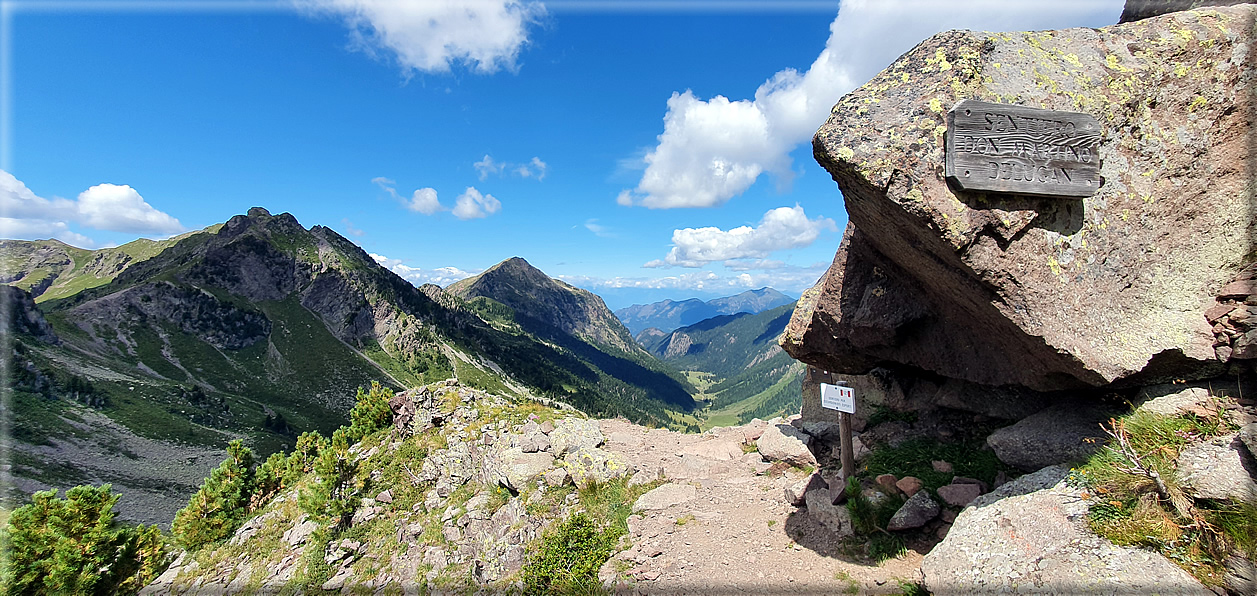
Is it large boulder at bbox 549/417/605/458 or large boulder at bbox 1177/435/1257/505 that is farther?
large boulder at bbox 549/417/605/458

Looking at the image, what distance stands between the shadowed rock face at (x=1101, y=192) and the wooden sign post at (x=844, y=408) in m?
4.21

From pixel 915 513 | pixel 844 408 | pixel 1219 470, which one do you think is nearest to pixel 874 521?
pixel 915 513

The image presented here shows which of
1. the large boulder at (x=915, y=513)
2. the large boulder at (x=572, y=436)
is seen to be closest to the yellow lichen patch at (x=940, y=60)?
the large boulder at (x=915, y=513)

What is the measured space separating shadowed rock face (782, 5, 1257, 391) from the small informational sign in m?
4.10

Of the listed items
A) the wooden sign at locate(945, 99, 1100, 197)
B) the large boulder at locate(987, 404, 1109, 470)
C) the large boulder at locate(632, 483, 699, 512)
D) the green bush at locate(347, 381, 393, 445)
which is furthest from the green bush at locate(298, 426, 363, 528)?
the wooden sign at locate(945, 99, 1100, 197)

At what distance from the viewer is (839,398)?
Answer: 1284cm

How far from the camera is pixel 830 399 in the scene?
43.0ft

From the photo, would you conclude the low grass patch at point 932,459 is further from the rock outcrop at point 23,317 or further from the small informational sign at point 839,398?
the rock outcrop at point 23,317

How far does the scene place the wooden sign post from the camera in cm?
1269

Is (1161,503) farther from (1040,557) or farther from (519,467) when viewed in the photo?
(519,467)

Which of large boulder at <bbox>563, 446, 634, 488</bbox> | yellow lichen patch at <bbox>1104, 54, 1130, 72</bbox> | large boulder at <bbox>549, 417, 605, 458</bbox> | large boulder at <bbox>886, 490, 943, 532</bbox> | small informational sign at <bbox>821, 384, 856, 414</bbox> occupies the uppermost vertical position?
yellow lichen patch at <bbox>1104, 54, 1130, 72</bbox>

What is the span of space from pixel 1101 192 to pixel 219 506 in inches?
1899

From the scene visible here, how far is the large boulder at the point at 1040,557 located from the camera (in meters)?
6.39

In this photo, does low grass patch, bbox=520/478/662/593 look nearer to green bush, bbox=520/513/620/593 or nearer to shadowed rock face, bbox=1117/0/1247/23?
green bush, bbox=520/513/620/593
